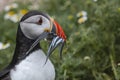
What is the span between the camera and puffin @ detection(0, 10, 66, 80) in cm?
378

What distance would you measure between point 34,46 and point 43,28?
17cm

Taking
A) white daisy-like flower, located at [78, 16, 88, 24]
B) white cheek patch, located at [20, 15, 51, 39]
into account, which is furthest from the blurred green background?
white cheek patch, located at [20, 15, 51, 39]

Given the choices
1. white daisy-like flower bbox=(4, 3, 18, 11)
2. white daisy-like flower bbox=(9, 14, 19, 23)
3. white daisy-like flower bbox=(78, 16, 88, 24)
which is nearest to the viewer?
white daisy-like flower bbox=(78, 16, 88, 24)

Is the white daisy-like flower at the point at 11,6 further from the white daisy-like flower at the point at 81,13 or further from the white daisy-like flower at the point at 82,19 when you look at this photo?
the white daisy-like flower at the point at 82,19

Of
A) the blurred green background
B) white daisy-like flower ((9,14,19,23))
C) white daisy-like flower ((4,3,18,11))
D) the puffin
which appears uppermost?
the puffin

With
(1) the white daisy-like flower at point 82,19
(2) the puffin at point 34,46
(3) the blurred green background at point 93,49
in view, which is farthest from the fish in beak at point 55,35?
(1) the white daisy-like flower at point 82,19

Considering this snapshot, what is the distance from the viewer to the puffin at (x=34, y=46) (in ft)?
12.4

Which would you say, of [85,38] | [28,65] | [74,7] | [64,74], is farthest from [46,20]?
[74,7]

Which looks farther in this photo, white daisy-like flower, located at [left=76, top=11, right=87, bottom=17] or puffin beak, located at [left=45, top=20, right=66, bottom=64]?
white daisy-like flower, located at [left=76, top=11, right=87, bottom=17]

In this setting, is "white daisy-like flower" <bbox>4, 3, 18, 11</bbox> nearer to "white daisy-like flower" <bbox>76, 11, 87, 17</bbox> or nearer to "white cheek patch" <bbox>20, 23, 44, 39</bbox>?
"white daisy-like flower" <bbox>76, 11, 87, 17</bbox>

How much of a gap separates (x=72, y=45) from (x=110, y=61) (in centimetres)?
38

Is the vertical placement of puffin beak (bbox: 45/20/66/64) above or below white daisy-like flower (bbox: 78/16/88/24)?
above

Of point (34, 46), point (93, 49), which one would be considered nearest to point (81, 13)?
point (93, 49)

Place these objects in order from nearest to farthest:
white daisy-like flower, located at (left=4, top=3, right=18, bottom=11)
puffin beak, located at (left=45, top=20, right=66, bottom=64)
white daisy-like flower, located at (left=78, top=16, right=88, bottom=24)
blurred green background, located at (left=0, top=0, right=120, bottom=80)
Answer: puffin beak, located at (left=45, top=20, right=66, bottom=64)
blurred green background, located at (left=0, top=0, right=120, bottom=80)
white daisy-like flower, located at (left=78, top=16, right=88, bottom=24)
white daisy-like flower, located at (left=4, top=3, right=18, bottom=11)
